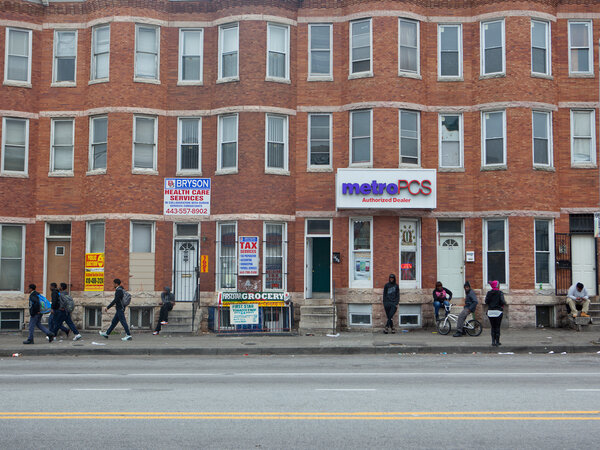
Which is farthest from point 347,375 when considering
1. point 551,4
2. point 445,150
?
point 551,4

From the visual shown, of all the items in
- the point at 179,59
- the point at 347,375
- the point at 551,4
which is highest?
the point at 551,4

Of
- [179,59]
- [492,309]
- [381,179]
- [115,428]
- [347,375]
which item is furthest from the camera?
[179,59]

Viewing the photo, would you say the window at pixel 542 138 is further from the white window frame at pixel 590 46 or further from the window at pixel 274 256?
the window at pixel 274 256

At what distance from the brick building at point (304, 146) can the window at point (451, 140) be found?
0.05 meters

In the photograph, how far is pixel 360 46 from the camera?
24.0 meters

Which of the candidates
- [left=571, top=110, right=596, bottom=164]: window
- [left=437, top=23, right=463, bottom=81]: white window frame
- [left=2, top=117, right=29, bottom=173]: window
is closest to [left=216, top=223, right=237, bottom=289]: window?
[left=2, top=117, right=29, bottom=173]: window

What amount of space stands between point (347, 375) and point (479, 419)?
15.6 feet

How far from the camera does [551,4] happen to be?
23906 millimetres

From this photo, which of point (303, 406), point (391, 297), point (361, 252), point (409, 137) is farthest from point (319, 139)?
point (303, 406)

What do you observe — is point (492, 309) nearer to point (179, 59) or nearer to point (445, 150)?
point (445, 150)

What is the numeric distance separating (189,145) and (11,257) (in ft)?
23.4

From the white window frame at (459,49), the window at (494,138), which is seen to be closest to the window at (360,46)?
the white window frame at (459,49)

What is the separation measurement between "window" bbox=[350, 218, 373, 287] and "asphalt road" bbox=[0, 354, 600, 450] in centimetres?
778

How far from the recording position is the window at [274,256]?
23812mm
